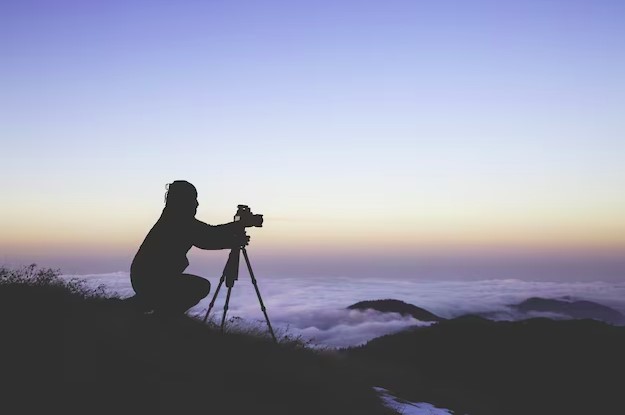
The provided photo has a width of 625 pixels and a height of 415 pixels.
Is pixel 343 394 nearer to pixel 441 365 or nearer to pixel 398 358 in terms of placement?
pixel 441 365

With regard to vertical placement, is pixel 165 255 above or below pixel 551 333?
above

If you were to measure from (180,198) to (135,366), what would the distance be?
9.84ft

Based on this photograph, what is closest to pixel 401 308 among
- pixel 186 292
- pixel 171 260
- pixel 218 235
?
pixel 218 235

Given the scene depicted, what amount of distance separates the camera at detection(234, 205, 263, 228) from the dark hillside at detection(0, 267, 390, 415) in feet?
7.53

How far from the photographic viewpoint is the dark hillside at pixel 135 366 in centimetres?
620

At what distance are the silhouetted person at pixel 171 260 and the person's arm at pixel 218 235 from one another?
0.08ft

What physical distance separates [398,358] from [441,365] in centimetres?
592

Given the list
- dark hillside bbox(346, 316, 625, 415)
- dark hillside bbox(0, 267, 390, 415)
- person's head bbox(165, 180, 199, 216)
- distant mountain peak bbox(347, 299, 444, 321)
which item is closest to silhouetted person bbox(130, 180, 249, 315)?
person's head bbox(165, 180, 199, 216)

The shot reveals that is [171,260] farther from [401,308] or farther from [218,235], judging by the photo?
[401,308]

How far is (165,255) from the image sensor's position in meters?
8.62

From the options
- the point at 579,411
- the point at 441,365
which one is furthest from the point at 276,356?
the point at 441,365

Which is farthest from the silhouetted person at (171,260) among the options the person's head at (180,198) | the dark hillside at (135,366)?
the dark hillside at (135,366)

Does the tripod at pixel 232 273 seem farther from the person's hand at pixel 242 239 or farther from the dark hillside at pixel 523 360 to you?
the dark hillside at pixel 523 360

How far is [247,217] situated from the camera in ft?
31.7
